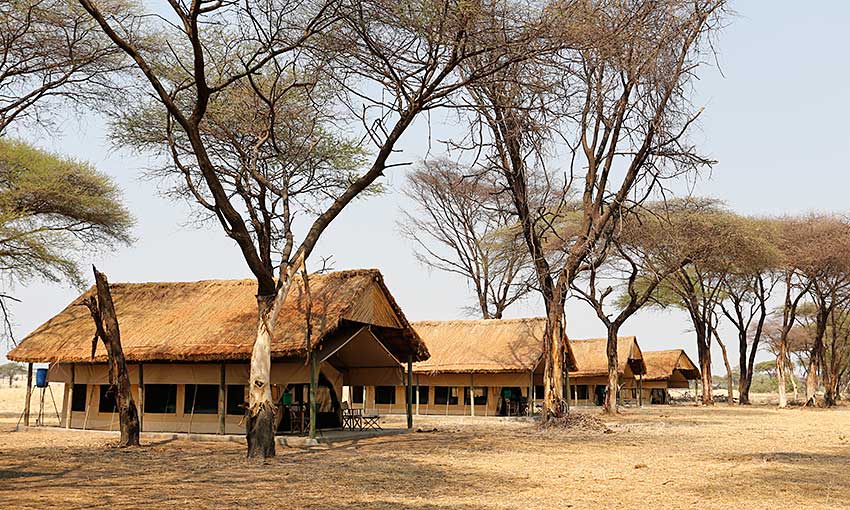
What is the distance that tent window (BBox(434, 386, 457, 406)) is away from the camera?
31391mm

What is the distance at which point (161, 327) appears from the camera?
826 inches

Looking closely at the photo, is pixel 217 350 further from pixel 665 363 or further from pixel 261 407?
pixel 665 363

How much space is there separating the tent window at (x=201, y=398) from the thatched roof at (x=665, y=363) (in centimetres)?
3748

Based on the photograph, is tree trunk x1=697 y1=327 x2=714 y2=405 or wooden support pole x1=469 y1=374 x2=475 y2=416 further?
tree trunk x1=697 y1=327 x2=714 y2=405

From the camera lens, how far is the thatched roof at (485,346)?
2939 cm

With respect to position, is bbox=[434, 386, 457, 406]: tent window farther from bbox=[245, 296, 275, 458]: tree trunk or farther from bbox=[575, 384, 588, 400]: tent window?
bbox=[245, 296, 275, 458]: tree trunk

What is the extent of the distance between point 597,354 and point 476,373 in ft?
44.3

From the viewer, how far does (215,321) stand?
20.6 m

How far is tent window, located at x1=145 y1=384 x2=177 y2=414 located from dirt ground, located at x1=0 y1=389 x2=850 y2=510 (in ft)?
5.85

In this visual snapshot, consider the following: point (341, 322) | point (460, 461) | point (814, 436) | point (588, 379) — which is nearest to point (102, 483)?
point (460, 461)

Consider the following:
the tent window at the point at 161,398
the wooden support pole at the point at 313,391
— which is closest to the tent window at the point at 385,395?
the tent window at the point at 161,398

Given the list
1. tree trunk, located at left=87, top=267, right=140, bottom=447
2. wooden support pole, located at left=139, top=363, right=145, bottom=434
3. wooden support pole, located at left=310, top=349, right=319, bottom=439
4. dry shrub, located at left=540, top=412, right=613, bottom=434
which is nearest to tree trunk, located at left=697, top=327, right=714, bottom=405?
dry shrub, located at left=540, top=412, right=613, bottom=434

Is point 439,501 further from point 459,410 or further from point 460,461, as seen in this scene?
point 459,410

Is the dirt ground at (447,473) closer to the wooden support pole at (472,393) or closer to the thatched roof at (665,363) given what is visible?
the wooden support pole at (472,393)
